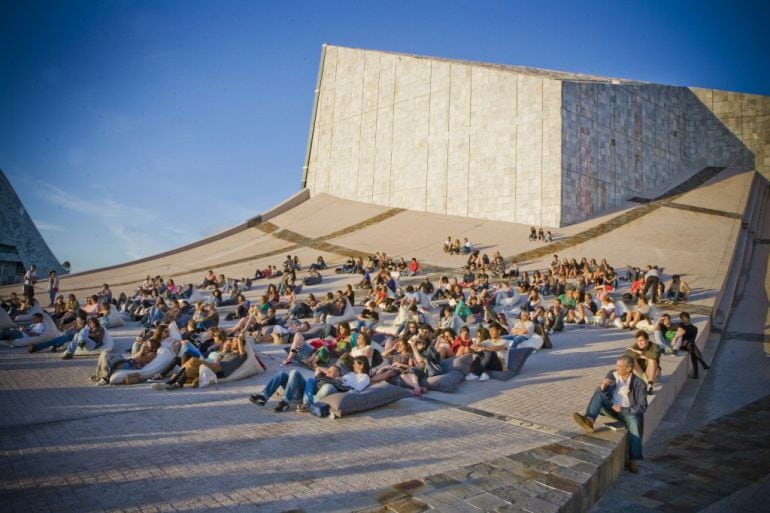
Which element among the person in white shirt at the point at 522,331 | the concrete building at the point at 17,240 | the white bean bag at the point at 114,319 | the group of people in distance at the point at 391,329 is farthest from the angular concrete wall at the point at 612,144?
the concrete building at the point at 17,240

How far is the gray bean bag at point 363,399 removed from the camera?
19.3 ft

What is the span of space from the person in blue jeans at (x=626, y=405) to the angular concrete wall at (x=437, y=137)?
24.6 meters

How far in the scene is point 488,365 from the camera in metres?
8.20

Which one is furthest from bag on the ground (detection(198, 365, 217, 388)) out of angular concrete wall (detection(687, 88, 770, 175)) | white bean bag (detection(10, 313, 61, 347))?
angular concrete wall (detection(687, 88, 770, 175))

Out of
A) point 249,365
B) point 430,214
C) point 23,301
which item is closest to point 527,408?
point 249,365

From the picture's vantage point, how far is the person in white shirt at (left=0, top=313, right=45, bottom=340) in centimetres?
1020

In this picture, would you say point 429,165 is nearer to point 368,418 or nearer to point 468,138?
point 468,138

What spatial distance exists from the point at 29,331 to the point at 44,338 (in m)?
0.43

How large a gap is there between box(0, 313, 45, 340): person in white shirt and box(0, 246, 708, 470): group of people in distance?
3 centimetres

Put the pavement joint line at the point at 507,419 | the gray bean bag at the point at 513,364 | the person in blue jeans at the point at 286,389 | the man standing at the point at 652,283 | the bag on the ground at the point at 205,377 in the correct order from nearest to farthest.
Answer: the pavement joint line at the point at 507,419, the person in blue jeans at the point at 286,389, the bag on the ground at the point at 205,377, the gray bean bag at the point at 513,364, the man standing at the point at 652,283

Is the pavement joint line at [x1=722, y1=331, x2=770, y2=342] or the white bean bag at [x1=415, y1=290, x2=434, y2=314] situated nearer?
the pavement joint line at [x1=722, y1=331, x2=770, y2=342]

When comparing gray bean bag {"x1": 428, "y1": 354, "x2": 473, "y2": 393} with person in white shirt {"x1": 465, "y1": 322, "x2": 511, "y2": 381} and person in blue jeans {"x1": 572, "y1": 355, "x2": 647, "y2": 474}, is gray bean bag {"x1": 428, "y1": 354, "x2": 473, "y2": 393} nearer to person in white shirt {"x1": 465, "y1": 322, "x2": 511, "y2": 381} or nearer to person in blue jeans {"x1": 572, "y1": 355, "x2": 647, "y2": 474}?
person in white shirt {"x1": 465, "y1": 322, "x2": 511, "y2": 381}

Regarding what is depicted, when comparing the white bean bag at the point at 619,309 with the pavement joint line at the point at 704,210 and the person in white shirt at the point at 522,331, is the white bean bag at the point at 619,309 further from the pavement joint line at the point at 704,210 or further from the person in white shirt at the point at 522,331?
the pavement joint line at the point at 704,210

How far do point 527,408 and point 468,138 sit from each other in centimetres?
2875
